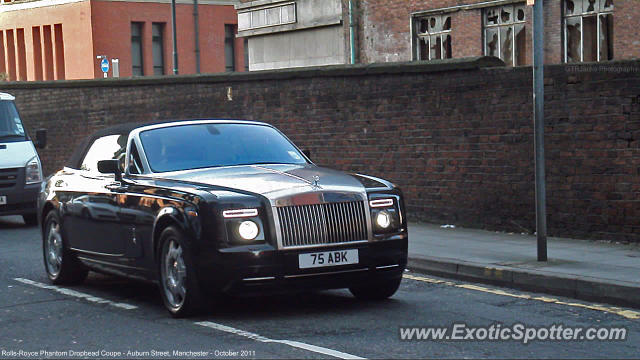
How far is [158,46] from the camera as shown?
66312 mm

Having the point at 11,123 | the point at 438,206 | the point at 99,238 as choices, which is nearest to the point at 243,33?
the point at 11,123

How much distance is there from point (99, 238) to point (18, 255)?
154 inches

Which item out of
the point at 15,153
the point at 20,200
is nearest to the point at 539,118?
the point at 20,200

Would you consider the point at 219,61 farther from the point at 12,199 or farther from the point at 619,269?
the point at 619,269

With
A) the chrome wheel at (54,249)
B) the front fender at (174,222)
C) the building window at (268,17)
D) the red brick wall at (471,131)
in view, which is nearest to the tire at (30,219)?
the red brick wall at (471,131)

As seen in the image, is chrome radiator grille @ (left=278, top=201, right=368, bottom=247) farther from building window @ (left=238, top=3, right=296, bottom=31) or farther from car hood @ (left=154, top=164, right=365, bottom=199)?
building window @ (left=238, top=3, right=296, bottom=31)

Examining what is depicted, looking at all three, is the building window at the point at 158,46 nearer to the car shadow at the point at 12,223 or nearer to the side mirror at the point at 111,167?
the car shadow at the point at 12,223

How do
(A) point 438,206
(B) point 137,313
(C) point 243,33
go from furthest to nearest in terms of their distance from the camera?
(C) point 243,33 → (A) point 438,206 → (B) point 137,313

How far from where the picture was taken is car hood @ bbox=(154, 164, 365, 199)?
27.3ft

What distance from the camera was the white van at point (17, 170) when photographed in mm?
17000

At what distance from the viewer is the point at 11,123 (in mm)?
17703

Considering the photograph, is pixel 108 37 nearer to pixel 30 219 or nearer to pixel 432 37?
pixel 432 37

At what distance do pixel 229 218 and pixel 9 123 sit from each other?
10685 millimetres

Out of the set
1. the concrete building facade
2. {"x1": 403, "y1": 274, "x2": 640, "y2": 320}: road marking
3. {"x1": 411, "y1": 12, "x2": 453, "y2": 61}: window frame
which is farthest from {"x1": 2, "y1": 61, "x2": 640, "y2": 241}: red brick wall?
the concrete building facade
